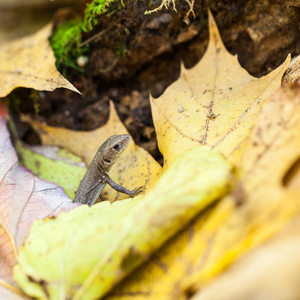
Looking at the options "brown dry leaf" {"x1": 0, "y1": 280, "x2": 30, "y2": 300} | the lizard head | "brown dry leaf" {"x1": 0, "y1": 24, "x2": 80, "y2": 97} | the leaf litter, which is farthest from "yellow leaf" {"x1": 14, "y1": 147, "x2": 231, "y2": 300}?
"brown dry leaf" {"x1": 0, "y1": 24, "x2": 80, "y2": 97}

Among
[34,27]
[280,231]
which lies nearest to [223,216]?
Result: [280,231]

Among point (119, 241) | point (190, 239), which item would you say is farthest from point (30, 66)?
point (190, 239)

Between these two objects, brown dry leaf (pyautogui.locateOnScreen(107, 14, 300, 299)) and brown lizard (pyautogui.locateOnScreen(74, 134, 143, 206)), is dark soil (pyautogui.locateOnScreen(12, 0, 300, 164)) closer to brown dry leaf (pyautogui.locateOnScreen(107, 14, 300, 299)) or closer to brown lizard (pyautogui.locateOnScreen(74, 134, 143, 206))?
brown lizard (pyautogui.locateOnScreen(74, 134, 143, 206))

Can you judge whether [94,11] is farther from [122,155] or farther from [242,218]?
[242,218]

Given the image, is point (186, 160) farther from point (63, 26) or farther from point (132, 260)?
point (63, 26)

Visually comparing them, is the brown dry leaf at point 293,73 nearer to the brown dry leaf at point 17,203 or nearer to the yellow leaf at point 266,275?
the yellow leaf at point 266,275
